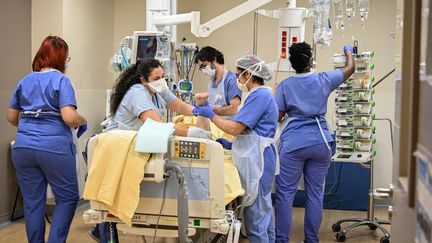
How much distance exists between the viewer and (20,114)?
3330 millimetres

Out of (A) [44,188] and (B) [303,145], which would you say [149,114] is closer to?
(A) [44,188]

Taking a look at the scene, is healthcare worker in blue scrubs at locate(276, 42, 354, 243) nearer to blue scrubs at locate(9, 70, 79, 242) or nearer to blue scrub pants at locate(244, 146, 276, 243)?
blue scrub pants at locate(244, 146, 276, 243)

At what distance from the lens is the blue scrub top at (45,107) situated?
3195mm

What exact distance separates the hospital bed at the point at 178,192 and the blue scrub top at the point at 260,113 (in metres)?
0.59

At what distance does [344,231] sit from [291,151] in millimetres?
1033

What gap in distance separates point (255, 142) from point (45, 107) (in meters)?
1.26

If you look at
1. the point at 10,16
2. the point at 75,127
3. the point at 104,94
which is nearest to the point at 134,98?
the point at 75,127

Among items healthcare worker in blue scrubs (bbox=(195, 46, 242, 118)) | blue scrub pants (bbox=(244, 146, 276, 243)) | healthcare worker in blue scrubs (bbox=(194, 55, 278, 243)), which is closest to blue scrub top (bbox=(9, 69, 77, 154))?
healthcare worker in blue scrubs (bbox=(194, 55, 278, 243))

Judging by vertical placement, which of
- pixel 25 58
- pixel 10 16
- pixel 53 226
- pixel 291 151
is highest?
pixel 10 16

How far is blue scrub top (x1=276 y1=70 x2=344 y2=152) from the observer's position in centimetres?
356

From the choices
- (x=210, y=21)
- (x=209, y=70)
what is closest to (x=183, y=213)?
(x=210, y=21)

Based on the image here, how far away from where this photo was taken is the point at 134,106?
303cm

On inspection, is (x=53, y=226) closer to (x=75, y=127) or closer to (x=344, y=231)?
(x=75, y=127)

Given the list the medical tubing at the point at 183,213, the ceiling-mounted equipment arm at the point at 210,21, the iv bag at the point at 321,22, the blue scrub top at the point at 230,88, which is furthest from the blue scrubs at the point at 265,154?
the blue scrub top at the point at 230,88
